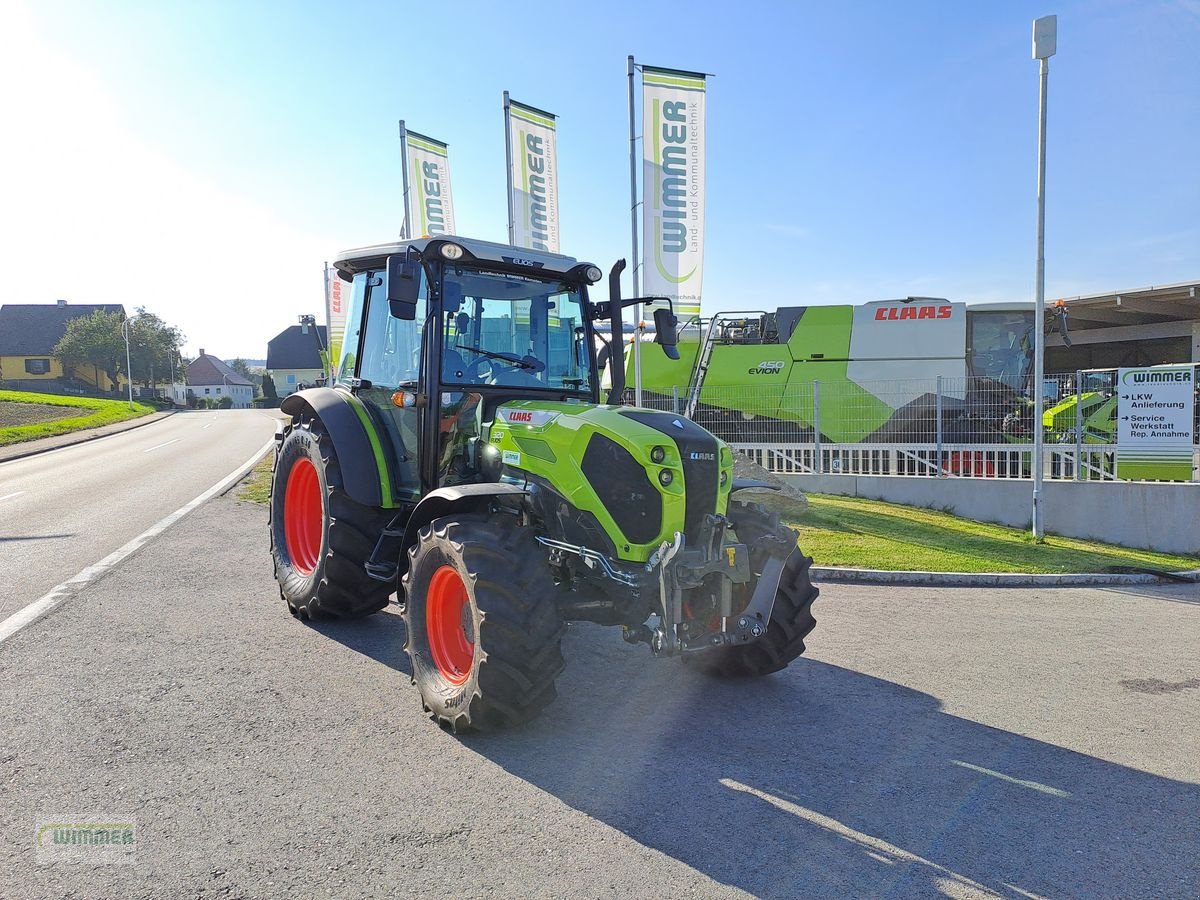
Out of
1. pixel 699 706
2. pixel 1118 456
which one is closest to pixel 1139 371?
pixel 1118 456

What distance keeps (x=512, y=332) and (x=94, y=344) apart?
69.7 meters

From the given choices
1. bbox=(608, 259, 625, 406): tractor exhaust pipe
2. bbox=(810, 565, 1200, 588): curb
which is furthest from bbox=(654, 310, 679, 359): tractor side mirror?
bbox=(810, 565, 1200, 588): curb

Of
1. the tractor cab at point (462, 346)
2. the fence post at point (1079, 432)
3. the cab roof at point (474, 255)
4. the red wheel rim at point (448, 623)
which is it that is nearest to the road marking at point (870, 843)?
the red wheel rim at point (448, 623)

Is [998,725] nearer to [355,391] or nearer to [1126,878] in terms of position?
[1126,878]

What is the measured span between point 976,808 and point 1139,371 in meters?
10.4

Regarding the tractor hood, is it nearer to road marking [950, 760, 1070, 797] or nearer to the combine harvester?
road marking [950, 760, 1070, 797]

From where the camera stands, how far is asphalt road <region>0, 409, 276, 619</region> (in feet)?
25.7

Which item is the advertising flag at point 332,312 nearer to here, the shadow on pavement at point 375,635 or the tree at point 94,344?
the shadow on pavement at point 375,635

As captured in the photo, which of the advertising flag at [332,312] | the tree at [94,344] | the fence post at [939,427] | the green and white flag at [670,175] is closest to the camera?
the green and white flag at [670,175]

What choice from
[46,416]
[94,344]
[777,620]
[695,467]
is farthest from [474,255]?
[94,344]

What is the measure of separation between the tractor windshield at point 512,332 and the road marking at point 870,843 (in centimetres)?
283

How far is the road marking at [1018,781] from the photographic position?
3.76m

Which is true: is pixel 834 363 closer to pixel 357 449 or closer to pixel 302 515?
pixel 302 515

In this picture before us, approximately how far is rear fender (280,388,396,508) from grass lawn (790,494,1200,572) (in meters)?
4.94
